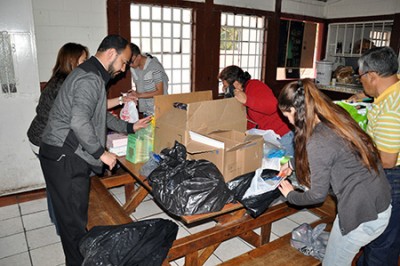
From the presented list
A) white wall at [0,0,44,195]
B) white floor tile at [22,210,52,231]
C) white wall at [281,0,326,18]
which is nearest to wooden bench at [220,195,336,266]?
white floor tile at [22,210,52,231]

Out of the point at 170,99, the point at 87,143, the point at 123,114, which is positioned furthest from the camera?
the point at 123,114

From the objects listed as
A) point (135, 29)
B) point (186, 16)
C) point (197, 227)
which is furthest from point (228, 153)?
point (186, 16)

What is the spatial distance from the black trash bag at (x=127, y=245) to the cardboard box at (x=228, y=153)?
508 mm

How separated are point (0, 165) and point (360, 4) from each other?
601 centimetres

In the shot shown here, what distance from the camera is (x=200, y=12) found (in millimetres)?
4480

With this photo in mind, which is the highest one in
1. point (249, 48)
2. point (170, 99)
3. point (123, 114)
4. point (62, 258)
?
point (249, 48)

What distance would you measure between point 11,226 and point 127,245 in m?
1.92

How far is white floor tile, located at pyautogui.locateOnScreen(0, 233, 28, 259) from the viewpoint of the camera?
8.40 feet

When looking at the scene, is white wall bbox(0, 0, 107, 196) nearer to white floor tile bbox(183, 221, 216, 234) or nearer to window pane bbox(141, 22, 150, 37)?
window pane bbox(141, 22, 150, 37)

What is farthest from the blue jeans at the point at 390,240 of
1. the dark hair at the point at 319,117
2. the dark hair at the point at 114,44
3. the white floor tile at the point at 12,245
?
the white floor tile at the point at 12,245

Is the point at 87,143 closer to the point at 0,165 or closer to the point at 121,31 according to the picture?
the point at 0,165

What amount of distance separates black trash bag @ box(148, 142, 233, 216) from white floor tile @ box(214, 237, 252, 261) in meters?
0.97

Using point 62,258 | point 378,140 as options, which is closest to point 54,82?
point 62,258

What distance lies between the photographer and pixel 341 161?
140 cm
